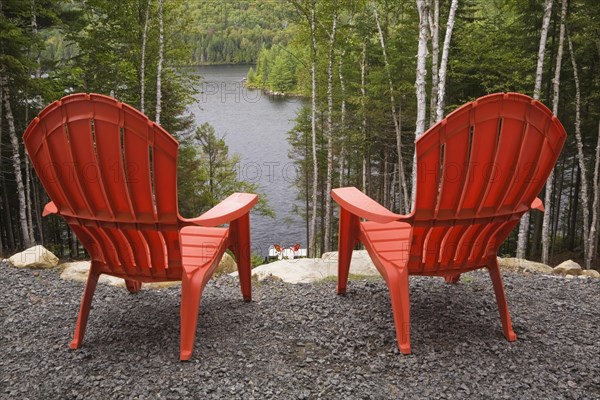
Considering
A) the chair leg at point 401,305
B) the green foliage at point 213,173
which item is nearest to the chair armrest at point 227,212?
the chair leg at point 401,305

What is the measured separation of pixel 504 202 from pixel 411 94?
1200cm

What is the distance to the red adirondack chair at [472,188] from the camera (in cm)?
228

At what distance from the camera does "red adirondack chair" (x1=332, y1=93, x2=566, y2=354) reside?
228 centimetres

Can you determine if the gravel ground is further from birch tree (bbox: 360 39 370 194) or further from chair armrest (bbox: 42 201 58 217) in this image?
birch tree (bbox: 360 39 370 194)

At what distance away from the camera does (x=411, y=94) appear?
13.8 meters

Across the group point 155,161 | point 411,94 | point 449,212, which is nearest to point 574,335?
point 449,212

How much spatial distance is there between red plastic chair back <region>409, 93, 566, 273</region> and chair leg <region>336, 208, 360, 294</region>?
0.69 meters

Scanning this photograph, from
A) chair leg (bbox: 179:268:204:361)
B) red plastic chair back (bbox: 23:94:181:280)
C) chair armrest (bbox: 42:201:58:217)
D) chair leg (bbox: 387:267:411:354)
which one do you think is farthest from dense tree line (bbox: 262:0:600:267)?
chair armrest (bbox: 42:201:58:217)

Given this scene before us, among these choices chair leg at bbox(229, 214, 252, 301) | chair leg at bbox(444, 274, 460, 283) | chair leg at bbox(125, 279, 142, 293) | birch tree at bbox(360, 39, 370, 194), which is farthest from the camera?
birch tree at bbox(360, 39, 370, 194)

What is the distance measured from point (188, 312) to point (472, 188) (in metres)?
1.72

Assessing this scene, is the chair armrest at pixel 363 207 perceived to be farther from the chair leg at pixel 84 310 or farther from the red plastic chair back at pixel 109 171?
the chair leg at pixel 84 310

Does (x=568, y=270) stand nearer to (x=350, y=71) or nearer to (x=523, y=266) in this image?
(x=523, y=266)

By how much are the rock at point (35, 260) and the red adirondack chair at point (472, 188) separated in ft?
11.1

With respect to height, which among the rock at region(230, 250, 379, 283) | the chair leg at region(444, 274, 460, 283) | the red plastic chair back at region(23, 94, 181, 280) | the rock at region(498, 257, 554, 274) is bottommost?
the rock at region(498, 257, 554, 274)
